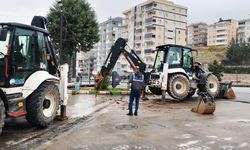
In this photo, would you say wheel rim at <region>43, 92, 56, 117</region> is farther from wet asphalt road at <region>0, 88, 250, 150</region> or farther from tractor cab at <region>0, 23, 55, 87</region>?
tractor cab at <region>0, 23, 55, 87</region>

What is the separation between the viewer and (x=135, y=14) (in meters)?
86.8

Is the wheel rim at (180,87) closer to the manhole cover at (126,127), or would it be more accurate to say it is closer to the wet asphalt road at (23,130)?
the wet asphalt road at (23,130)

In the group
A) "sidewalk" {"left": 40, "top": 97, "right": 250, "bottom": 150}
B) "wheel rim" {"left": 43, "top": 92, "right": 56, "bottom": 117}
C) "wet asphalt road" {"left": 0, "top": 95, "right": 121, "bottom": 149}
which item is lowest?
"sidewalk" {"left": 40, "top": 97, "right": 250, "bottom": 150}

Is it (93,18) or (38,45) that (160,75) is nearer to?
(38,45)

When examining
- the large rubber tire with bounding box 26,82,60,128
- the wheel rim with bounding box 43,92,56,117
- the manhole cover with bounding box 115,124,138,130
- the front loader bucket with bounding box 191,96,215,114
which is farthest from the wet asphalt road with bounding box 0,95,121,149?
the front loader bucket with bounding box 191,96,215,114

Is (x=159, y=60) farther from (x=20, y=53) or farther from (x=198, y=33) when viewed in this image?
(x=198, y=33)

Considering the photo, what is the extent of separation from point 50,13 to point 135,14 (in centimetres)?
6399

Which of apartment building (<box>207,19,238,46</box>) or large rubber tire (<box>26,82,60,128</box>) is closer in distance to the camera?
large rubber tire (<box>26,82,60,128</box>)

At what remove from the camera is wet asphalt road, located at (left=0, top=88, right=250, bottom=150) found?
6.55 meters

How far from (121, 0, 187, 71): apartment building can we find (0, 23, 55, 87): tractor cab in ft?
228

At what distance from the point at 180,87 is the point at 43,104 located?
8.44m

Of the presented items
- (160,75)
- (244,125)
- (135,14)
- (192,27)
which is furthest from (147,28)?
(244,125)

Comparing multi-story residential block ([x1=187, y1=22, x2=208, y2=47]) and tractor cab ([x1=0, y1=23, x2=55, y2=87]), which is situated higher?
multi-story residential block ([x1=187, y1=22, x2=208, y2=47])

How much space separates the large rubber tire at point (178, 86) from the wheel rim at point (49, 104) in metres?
7.37
